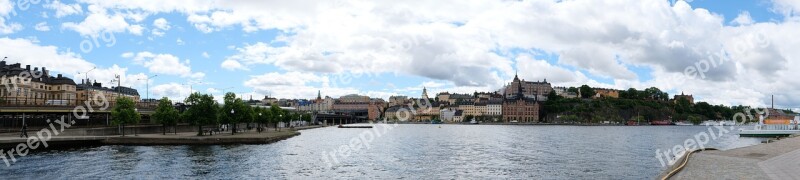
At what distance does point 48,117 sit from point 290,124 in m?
98.1

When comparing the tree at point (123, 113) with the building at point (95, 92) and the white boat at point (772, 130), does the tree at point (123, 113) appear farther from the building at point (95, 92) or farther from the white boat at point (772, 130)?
the white boat at point (772, 130)

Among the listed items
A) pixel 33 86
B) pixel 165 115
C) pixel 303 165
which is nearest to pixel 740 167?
pixel 303 165

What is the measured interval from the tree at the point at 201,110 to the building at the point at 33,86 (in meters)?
23.1

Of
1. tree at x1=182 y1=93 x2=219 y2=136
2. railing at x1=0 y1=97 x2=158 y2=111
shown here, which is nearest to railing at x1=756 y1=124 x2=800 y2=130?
tree at x1=182 y1=93 x2=219 y2=136

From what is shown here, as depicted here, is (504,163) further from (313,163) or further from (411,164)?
(313,163)

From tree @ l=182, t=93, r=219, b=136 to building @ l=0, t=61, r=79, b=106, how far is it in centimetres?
2311

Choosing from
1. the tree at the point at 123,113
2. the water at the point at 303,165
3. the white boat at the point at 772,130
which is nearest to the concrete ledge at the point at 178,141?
the tree at the point at 123,113

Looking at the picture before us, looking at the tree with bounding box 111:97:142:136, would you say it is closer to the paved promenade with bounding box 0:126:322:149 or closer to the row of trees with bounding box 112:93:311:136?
the row of trees with bounding box 112:93:311:136

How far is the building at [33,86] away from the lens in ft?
365

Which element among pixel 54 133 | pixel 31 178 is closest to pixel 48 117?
pixel 54 133

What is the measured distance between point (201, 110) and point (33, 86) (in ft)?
200

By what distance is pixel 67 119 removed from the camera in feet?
296

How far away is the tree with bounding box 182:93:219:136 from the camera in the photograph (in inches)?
3499

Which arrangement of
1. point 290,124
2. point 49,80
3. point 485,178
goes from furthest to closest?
point 290,124 < point 49,80 < point 485,178
